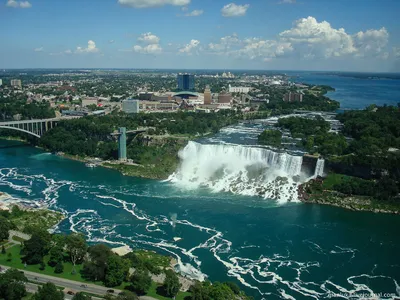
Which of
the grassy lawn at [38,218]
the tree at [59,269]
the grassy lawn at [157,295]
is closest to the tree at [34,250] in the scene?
the tree at [59,269]

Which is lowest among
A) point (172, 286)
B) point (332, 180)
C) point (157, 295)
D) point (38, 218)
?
point (38, 218)

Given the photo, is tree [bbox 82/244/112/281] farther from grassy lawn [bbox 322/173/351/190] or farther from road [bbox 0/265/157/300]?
grassy lawn [bbox 322/173/351/190]

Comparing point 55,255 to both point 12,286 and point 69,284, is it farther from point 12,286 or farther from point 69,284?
point 12,286

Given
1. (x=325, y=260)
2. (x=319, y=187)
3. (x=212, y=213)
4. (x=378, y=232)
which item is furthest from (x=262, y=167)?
(x=325, y=260)

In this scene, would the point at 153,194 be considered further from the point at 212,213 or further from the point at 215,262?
the point at 215,262

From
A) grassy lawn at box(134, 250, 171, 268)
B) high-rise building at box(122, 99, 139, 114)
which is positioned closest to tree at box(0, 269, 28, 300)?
grassy lawn at box(134, 250, 171, 268)

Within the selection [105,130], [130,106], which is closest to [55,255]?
[105,130]
